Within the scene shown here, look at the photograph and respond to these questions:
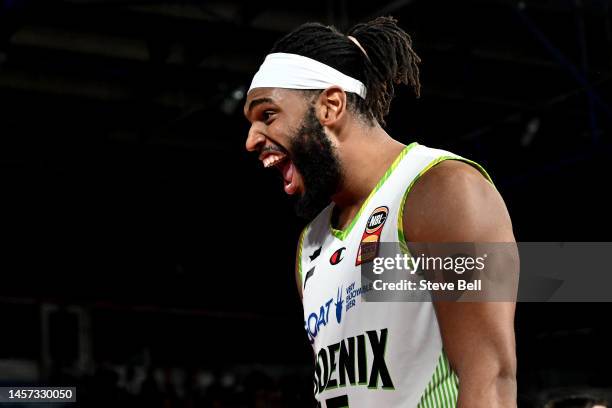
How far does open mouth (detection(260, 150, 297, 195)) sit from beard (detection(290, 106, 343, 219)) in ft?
0.08

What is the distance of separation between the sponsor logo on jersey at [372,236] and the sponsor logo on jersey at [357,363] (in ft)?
0.58

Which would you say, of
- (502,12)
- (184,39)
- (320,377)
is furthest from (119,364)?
(320,377)

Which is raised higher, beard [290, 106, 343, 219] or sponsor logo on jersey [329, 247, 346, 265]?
beard [290, 106, 343, 219]

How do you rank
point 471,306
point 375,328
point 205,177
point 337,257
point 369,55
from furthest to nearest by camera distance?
point 205,177 → point 369,55 → point 337,257 → point 375,328 → point 471,306

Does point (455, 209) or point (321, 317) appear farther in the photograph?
point (321, 317)

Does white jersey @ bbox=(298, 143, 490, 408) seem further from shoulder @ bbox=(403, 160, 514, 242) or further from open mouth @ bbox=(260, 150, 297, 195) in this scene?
open mouth @ bbox=(260, 150, 297, 195)

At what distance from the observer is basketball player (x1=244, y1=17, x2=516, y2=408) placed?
2070mm

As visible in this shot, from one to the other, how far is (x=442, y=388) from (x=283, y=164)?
72 centimetres

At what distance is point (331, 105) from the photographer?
248 cm

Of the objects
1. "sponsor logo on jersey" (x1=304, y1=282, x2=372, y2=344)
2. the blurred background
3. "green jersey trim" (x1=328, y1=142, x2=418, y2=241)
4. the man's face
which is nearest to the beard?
the man's face

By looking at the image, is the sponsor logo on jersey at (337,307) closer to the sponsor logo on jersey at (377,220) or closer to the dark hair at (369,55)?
the sponsor logo on jersey at (377,220)

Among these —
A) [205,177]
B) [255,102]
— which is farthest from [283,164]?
[205,177]

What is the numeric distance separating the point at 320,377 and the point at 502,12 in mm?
7338

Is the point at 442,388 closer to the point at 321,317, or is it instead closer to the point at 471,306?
the point at 471,306
